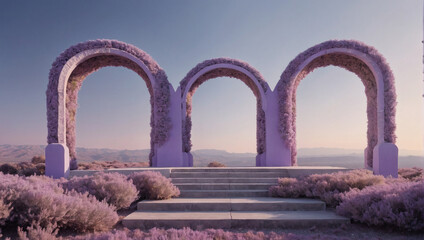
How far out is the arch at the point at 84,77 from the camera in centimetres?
935

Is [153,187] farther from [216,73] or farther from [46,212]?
[216,73]

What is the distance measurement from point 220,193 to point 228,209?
1.02 metres

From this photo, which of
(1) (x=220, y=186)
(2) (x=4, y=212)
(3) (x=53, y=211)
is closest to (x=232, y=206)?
(1) (x=220, y=186)

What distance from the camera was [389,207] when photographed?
425 centimetres

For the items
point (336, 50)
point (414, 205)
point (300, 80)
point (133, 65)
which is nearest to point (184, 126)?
point (133, 65)

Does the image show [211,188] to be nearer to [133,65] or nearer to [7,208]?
[7,208]

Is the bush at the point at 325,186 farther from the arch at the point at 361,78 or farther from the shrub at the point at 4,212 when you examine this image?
the shrub at the point at 4,212

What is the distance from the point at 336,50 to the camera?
10.4m

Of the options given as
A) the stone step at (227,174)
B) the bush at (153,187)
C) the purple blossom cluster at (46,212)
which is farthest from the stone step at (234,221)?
the stone step at (227,174)

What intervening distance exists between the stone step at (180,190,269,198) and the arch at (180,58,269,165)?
15.6 ft

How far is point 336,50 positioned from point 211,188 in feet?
23.7

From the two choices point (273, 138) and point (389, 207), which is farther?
point (273, 138)

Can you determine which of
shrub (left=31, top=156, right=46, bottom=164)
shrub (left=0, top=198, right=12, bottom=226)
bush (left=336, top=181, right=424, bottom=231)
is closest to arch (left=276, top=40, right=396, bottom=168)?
bush (left=336, top=181, right=424, bottom=231)

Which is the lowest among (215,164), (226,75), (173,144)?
(215,164)
